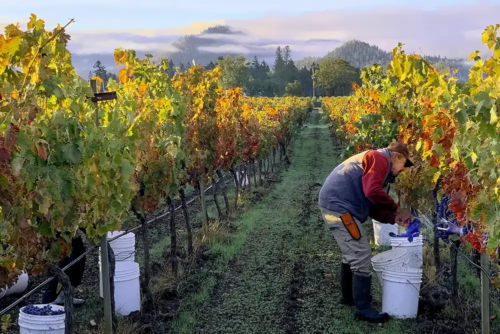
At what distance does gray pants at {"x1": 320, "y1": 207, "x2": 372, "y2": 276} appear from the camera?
Answer: 4637 mm

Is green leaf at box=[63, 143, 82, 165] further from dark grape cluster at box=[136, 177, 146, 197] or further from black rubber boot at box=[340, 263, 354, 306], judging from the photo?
black rubber boot at box=[340, 263, 354, 306]

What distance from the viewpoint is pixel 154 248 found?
713 cm

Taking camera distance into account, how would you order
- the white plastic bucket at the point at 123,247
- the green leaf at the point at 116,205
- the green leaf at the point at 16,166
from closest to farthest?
1. the green leaf at the point at 16,166
2. the green leaf at the point at 116,205
3. the white plastic bucket at the point at 123,247

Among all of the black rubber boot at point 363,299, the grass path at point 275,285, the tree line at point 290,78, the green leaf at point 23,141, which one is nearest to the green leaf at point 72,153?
the green leaf at point 23,141

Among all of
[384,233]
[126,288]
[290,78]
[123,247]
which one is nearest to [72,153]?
[126,288]

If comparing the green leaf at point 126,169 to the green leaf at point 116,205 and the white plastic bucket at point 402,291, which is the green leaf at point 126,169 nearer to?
the green leaf at point 116,205

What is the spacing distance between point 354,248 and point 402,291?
0.56 metres

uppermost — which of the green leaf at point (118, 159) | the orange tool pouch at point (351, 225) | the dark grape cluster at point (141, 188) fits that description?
the green leaf at point (118, 159)

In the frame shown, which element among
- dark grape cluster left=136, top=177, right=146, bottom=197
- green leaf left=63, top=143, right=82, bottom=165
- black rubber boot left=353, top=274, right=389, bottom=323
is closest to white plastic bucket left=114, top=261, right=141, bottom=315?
dark grape cluster left=136, top=177, right=146, bottom=197

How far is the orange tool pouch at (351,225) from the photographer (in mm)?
4605

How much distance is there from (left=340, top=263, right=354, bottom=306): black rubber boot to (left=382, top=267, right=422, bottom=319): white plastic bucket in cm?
40

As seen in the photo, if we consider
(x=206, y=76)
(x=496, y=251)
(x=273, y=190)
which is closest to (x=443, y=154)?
(x=496, y=251)

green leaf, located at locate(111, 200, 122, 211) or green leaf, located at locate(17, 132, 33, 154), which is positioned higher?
green leaf, located at locate(17, 132, 33, 154)

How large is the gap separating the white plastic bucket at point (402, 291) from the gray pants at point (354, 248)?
22 centimetres
